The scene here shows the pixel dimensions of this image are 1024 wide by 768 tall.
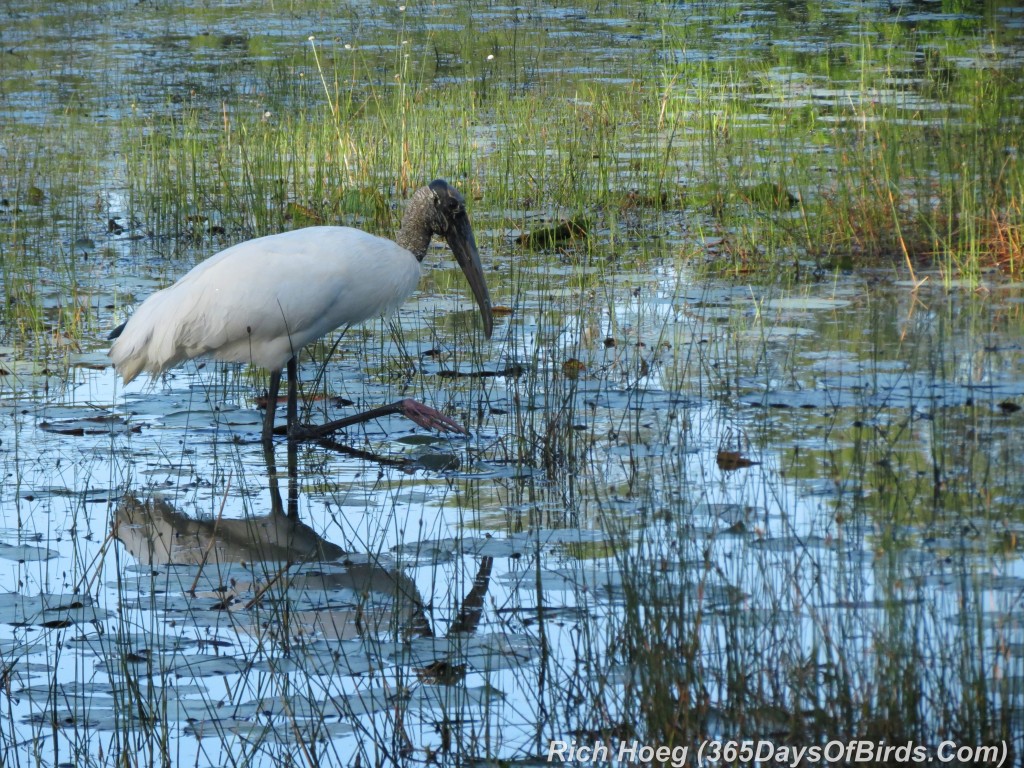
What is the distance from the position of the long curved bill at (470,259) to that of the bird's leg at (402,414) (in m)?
0.94

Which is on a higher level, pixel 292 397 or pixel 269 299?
pixel 269 299

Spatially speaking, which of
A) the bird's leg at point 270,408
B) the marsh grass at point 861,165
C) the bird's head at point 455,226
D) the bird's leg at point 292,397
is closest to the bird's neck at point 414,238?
the bird's head at point 455,226

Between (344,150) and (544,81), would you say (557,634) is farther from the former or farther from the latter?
(544,81)

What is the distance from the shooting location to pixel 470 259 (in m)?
7.58

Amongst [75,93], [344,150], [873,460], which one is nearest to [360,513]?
[873,460]

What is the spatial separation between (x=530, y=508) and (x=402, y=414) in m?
1.56

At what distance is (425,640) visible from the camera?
4086 mm

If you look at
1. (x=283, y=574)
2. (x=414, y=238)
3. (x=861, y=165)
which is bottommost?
(x=283, y=574)

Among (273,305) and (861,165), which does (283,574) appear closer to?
(273,305)

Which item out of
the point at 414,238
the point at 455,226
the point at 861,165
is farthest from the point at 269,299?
the point at 861,165

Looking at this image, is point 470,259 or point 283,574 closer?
point 283,574

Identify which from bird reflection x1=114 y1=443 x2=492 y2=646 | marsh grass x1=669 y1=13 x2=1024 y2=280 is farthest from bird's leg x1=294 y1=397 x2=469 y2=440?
marsh grass x1=669 y1=13 x2=1024 y2=280

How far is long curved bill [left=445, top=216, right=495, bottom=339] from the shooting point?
24.4 ft

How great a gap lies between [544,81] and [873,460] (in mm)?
11485
